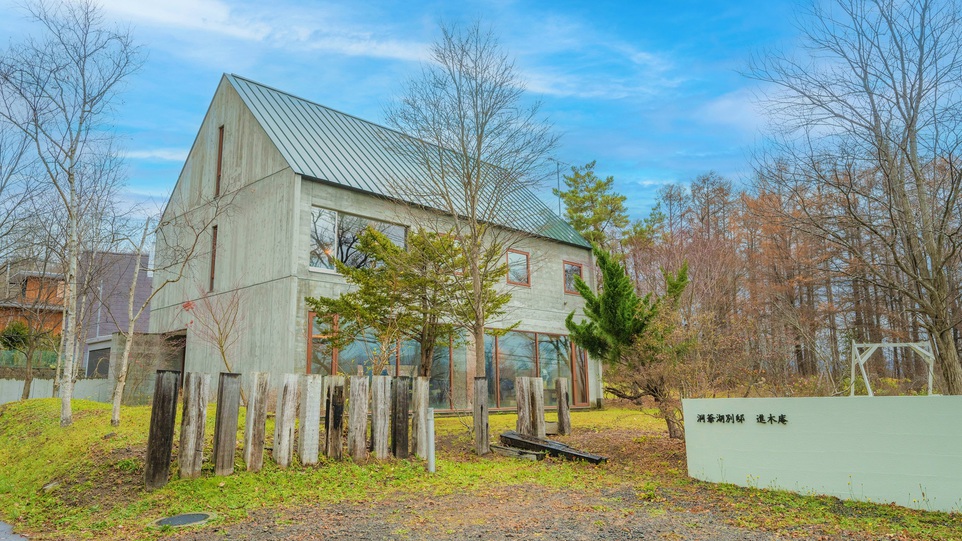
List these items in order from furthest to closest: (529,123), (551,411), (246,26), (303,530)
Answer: (551,411), (529,123), (246,26), (303,530)

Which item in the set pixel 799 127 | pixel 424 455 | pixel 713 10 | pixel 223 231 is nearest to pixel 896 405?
pixel 799 127

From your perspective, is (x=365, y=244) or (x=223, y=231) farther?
(x=223, y=231)

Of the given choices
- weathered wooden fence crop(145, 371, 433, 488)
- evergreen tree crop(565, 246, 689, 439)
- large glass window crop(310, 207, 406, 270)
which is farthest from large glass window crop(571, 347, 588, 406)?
weathered wooden fence crop(145, 371, 433, 488)

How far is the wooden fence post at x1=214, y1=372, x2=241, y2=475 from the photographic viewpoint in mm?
7762

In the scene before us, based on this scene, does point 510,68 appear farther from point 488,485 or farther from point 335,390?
point 488,485

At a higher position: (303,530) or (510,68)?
(510,68)

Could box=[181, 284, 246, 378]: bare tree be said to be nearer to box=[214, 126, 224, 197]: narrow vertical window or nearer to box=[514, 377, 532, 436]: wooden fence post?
box=[214, 126, 224, 197]: narrow vertical window

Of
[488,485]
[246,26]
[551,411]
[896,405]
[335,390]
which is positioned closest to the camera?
[896,405]

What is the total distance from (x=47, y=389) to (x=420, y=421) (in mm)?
18895

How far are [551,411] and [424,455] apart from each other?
10661 mm

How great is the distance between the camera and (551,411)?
19.6 meters

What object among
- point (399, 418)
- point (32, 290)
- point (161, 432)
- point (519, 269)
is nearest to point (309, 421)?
point (399, 418)

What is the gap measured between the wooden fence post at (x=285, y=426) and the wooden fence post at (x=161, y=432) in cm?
137

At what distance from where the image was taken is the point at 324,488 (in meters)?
7.56
